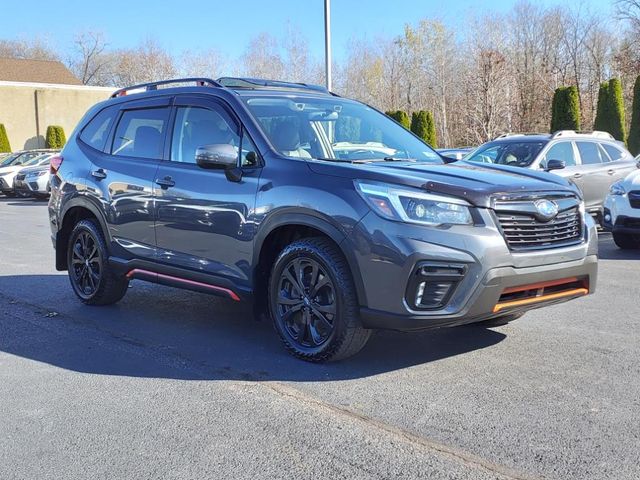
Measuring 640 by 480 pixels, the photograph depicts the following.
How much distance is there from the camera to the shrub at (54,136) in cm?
4169

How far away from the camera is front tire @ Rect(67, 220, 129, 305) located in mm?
6285

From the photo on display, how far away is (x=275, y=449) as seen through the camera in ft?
10.9

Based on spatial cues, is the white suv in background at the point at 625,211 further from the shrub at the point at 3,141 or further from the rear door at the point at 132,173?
the shrub at the point at 3,141

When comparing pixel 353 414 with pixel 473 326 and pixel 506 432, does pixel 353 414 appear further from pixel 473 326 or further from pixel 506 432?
pixel 473 326

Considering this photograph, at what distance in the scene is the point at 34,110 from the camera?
43.5 metres

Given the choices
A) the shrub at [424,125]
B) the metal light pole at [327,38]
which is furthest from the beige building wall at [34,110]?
the metal light pole at [327,38]

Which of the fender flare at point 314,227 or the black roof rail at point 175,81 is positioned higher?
the black roof rail at point 175,81

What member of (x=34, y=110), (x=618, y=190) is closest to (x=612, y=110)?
(x=618, y=190)

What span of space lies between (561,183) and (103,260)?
396 cm

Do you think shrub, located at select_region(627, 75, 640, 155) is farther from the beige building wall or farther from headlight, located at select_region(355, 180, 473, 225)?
the beige building wall

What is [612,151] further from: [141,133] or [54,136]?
[54,136]

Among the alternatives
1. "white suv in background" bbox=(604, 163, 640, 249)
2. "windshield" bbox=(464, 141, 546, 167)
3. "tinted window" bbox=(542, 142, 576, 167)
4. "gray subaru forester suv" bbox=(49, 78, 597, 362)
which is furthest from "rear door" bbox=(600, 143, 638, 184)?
"gray subaru forester suv" bbox=(49, 78, 597, 362)

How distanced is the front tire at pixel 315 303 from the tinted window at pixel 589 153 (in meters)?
8.42

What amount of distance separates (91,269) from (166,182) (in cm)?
161
